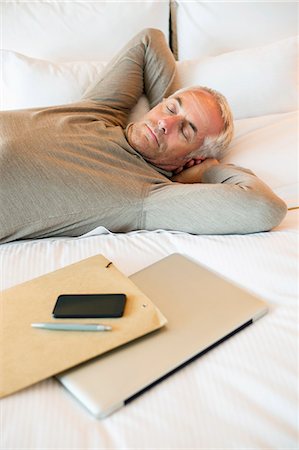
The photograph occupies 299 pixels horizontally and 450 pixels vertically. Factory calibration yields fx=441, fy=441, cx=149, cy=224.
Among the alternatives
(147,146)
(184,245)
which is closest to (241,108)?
(147,146)

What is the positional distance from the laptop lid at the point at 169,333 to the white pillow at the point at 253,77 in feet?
2.74

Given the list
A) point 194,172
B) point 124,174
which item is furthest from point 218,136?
point 124,174

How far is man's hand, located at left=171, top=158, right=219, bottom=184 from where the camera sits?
132 centimetres

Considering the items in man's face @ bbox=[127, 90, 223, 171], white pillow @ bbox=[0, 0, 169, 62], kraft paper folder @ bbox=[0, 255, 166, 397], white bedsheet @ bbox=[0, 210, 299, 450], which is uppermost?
white pillow @ bbox=[0, 0, 169, 62]

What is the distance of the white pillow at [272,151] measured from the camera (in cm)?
128

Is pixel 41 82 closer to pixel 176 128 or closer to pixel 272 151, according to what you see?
pixel 176 128

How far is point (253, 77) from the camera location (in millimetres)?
1504

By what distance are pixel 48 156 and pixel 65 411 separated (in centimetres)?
65

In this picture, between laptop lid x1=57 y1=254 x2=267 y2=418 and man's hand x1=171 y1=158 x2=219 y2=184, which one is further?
man's hand x1=171 y1=158 x2=219 y2=184

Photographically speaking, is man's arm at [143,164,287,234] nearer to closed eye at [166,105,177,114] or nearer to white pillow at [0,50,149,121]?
closed eye at [166,105,177,114]

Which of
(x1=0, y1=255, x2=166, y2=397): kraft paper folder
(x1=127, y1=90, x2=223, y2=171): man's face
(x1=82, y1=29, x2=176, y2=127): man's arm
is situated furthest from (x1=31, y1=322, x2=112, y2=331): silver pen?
(x1=82, y1=29, x2=176, y2=127): man's arm

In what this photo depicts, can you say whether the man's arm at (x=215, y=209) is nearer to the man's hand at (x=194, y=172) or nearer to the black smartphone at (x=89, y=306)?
the man's hand at (x=194, y=172)

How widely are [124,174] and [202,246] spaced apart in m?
0.31

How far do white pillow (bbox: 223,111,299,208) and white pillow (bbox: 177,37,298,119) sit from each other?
5cm
